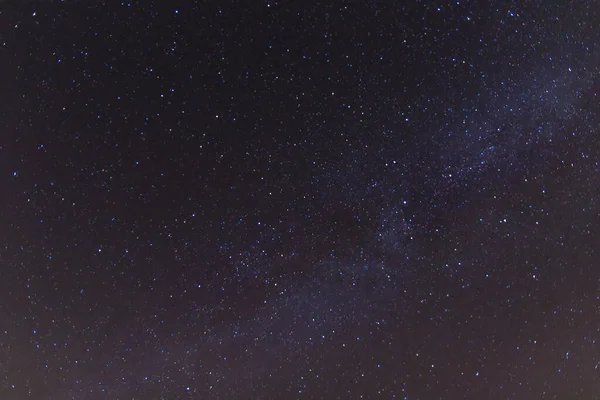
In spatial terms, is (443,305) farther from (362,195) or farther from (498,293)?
(362,195)

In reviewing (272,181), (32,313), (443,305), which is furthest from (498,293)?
(32,313)

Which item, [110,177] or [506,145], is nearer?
[110,177]

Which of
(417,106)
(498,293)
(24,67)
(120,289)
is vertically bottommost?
(498,293)

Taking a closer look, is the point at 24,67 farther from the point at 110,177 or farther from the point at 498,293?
the point at 498,293

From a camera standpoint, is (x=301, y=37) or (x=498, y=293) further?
(x=498, y=293)

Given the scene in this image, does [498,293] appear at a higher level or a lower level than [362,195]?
lower

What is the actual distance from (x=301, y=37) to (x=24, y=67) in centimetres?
41

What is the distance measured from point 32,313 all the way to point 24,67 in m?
0.37

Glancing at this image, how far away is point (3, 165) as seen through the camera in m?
0.71

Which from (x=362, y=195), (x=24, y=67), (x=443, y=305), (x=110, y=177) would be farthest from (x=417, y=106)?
(x=24, y=67)

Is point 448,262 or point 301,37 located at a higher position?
point 301,37

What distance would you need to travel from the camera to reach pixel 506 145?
31.5 inches

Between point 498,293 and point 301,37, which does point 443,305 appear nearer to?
point 498,293

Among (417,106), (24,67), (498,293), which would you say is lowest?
(498,293)
